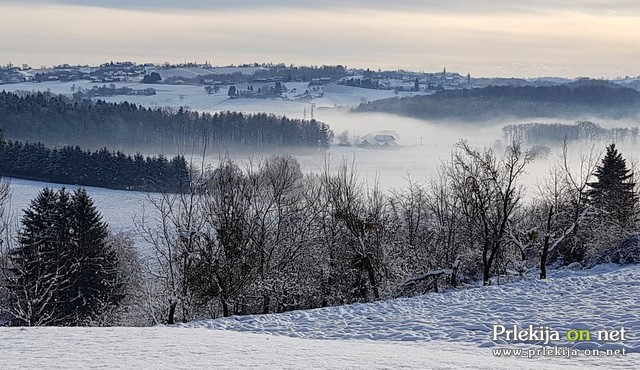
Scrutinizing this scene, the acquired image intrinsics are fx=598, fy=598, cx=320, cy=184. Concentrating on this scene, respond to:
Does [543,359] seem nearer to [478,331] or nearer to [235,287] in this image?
[478,331]

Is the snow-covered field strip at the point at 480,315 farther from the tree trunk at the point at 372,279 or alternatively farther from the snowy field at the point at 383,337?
the tree trunk at the point at 372,279

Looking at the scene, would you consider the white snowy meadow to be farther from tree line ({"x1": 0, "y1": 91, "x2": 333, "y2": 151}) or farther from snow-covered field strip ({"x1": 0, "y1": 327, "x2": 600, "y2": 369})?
tree line ({"x1": 0, "y1": 91, "x2": 333, "y2": 151})

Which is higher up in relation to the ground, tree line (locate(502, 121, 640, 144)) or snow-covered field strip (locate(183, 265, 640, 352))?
snow-covered field strip (locate(183, 265, 640, 352))

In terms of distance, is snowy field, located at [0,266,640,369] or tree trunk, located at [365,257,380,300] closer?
snowy field, located at [0,266,640,369]

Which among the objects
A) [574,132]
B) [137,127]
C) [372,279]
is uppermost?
[372,279]

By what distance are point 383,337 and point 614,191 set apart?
25.4 m

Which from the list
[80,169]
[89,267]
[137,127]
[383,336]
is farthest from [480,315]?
[137,127]

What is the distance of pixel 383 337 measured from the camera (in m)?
13.3

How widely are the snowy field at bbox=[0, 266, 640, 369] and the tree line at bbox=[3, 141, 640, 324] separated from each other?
560 cm

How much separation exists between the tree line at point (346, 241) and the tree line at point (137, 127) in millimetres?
102259

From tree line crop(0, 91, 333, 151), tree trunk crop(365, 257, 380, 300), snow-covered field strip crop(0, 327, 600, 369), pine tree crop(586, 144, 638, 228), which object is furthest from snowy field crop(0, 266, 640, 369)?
tree line crop(0, 91, 333, 151)

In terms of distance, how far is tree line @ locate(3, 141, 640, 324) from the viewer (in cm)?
2177

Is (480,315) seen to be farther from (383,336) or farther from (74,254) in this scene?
(74,254)

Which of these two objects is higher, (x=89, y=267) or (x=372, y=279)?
(x=372, y=279)
